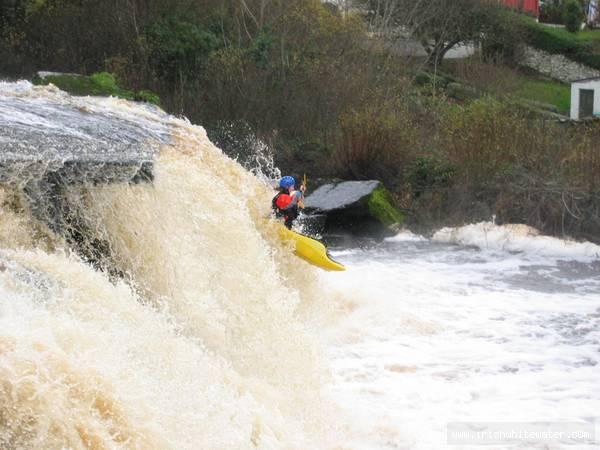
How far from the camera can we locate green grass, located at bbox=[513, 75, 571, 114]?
28188 millimetres

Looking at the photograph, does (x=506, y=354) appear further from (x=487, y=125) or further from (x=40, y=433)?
(x=487, y=125)

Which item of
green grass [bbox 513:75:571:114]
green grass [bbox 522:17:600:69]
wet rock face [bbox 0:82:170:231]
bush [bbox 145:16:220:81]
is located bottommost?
green grass [bbox 513:75:571:114]

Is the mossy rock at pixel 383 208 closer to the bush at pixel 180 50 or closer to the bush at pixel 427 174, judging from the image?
the bush at pixel 427 174

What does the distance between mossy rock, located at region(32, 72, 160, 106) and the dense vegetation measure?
1.23 m

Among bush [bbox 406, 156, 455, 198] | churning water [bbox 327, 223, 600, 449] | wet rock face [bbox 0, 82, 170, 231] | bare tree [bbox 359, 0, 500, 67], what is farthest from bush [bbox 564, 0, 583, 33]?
wet rock face [bbox 0, 82, 170, 231]

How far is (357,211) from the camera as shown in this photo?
43.2 feet

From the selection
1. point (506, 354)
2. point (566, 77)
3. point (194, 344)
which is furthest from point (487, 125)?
point (566, 77)

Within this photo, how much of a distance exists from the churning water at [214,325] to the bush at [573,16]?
2523 centimetres

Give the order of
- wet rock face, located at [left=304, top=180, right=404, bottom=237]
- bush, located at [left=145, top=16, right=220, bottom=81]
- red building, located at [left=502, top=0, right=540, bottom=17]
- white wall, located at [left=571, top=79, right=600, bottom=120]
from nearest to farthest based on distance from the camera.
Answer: wet rock face, located at [left=304, top=180, right=404, bottom=237]
bush, located at [left=145, top=16, right=220, bottom=81]
white wall, located at [left=571, top=79, right=600, bottom=120]
red building, located at [left=502, top=0, right=540, bottom=17]

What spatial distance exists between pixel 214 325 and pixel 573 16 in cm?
3008

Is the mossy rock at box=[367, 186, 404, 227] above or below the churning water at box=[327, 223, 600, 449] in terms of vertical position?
below

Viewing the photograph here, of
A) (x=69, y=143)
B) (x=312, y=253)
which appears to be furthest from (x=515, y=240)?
(x=69, y=143)

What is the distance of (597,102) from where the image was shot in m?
26.0

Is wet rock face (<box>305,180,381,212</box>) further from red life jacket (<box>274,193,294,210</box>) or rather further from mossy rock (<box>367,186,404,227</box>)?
red life jacket (<box>274,193,294,210</box>)
